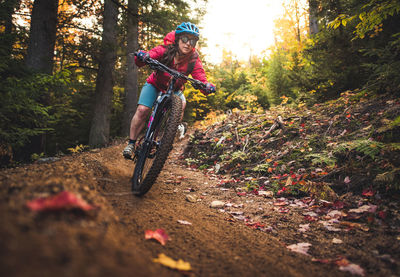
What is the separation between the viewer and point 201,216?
7.76ft

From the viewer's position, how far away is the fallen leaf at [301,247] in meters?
1.75

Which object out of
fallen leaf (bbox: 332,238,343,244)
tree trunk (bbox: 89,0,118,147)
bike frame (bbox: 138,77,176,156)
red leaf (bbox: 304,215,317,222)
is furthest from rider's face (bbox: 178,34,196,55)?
tree trunk (bbox: 89,0,118,147)

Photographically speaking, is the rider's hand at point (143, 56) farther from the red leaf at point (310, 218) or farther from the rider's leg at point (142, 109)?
the red leaf at point (310, 218)

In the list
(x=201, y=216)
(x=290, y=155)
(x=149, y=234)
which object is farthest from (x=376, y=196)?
(x=149, y=234)

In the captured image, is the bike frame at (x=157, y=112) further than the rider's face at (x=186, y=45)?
No

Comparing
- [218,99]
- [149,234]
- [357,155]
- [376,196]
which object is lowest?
[149,234]

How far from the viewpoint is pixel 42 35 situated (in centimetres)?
591

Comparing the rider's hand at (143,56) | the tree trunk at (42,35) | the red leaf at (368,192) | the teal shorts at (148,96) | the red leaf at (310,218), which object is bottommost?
the red leaf at (310,218)

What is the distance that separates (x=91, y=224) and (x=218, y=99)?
44.8 feet

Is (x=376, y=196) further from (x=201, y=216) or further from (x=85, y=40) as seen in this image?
(x=85, y=40)

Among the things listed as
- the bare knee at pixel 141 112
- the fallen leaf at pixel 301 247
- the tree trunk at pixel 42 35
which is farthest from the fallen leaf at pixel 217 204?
the tree trunk at pixel 42 35

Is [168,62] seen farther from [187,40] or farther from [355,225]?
[355,225]

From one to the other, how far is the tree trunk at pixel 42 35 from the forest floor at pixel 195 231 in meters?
4.96

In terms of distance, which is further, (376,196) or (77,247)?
(376,196)
